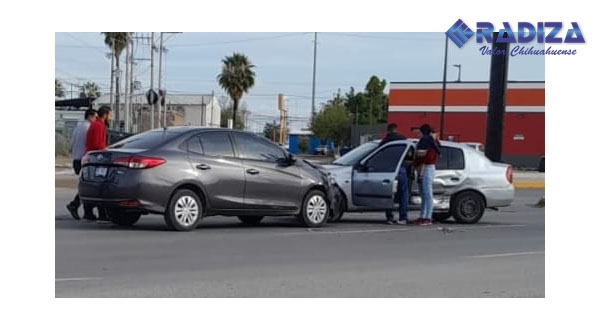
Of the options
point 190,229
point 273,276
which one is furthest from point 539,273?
point 190,229

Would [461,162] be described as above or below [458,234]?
above

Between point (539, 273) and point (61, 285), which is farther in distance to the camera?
point (539, 273)

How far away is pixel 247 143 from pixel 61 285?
5.07 meters

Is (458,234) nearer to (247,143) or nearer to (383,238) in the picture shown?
(383,238)

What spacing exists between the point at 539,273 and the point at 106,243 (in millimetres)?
5344

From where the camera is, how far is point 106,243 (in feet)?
35.4

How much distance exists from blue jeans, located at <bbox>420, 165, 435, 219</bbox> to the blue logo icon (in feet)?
12.1

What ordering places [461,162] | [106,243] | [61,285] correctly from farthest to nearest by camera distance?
[461,162], [106,243], [61,285]

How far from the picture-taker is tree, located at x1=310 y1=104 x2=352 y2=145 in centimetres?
7849

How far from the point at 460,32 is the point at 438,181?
4885 millimetres

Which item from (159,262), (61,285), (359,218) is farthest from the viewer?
(359,218)

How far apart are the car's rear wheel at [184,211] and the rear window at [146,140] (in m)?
0.79

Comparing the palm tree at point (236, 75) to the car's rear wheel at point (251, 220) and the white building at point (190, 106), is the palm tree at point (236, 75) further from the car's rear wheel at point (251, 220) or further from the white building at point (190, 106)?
the car's rear wheel at point (251, 220)

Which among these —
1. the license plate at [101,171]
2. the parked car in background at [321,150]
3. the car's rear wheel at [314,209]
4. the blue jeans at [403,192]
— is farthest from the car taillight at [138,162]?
the parked car in background at [321,150]
